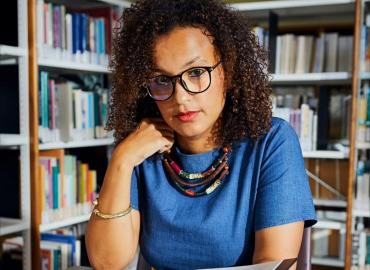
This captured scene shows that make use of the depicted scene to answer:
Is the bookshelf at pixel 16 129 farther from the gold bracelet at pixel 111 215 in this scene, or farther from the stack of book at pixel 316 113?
the stack of book at pixel 316 113

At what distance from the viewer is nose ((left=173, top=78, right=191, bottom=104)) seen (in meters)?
0.99

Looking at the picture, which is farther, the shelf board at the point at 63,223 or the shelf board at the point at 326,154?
the shelf board at the point at 326,154

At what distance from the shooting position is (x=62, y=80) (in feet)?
7.65

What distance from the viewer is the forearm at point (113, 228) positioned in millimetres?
1062

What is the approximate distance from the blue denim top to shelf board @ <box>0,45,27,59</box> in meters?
1.05

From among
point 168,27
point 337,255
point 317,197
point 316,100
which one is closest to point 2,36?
point 168,27

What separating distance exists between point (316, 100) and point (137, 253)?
1.76 m

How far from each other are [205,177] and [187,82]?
0.80 ft

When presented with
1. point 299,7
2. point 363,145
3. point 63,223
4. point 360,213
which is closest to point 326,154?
point 363,145

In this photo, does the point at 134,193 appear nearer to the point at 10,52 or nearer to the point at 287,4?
the point at 10,52

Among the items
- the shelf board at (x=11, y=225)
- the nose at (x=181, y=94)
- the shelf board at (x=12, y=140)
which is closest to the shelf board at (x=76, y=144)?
the shelf board at (x=12, y=140)

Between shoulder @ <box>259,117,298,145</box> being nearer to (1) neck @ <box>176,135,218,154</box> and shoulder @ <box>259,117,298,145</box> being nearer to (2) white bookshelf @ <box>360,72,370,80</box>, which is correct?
(1) neck @ <box>176,135,218,154</box>

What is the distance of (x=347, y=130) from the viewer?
2576 millimetres

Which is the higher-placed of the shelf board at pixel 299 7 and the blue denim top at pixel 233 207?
the shelf board at pixel 299 7
